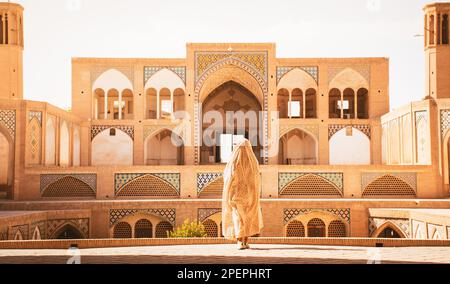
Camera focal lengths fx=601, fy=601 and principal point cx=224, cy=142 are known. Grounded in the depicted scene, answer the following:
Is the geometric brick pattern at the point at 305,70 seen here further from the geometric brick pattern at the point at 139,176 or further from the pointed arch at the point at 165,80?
the geometric brick pattern at the point at 139,176

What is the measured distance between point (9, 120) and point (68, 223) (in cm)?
482

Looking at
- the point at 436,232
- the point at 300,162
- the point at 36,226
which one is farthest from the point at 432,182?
the point at 36,226

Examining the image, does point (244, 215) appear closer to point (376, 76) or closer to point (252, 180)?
point (252, 180)

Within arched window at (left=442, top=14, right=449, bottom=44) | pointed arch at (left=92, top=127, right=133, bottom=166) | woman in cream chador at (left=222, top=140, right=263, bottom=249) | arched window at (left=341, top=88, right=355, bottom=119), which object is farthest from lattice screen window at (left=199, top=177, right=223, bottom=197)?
woman in cream chador at (left=222, top=140, right=263, bottom=249)

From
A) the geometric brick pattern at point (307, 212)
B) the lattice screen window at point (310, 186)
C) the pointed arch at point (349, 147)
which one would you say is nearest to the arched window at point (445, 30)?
the pointed arch at point (349, 147)

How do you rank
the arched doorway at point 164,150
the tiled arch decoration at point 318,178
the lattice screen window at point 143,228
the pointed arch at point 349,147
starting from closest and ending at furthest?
the lattice screen window at point 143,228 < the tiled arch decoration at point 318,178 < the pointed arch at point 349,147 < the arched doorway at point 164,150

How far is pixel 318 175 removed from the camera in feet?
61.9

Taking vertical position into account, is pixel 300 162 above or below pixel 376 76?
below

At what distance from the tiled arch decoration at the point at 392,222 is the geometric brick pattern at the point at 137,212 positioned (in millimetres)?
5459

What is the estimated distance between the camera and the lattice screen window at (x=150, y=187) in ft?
61.8

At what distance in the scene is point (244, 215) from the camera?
7.52m

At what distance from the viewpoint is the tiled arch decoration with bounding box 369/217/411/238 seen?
49.7 ft

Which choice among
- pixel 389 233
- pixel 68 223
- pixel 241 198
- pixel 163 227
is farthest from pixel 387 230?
pixel 241 198
